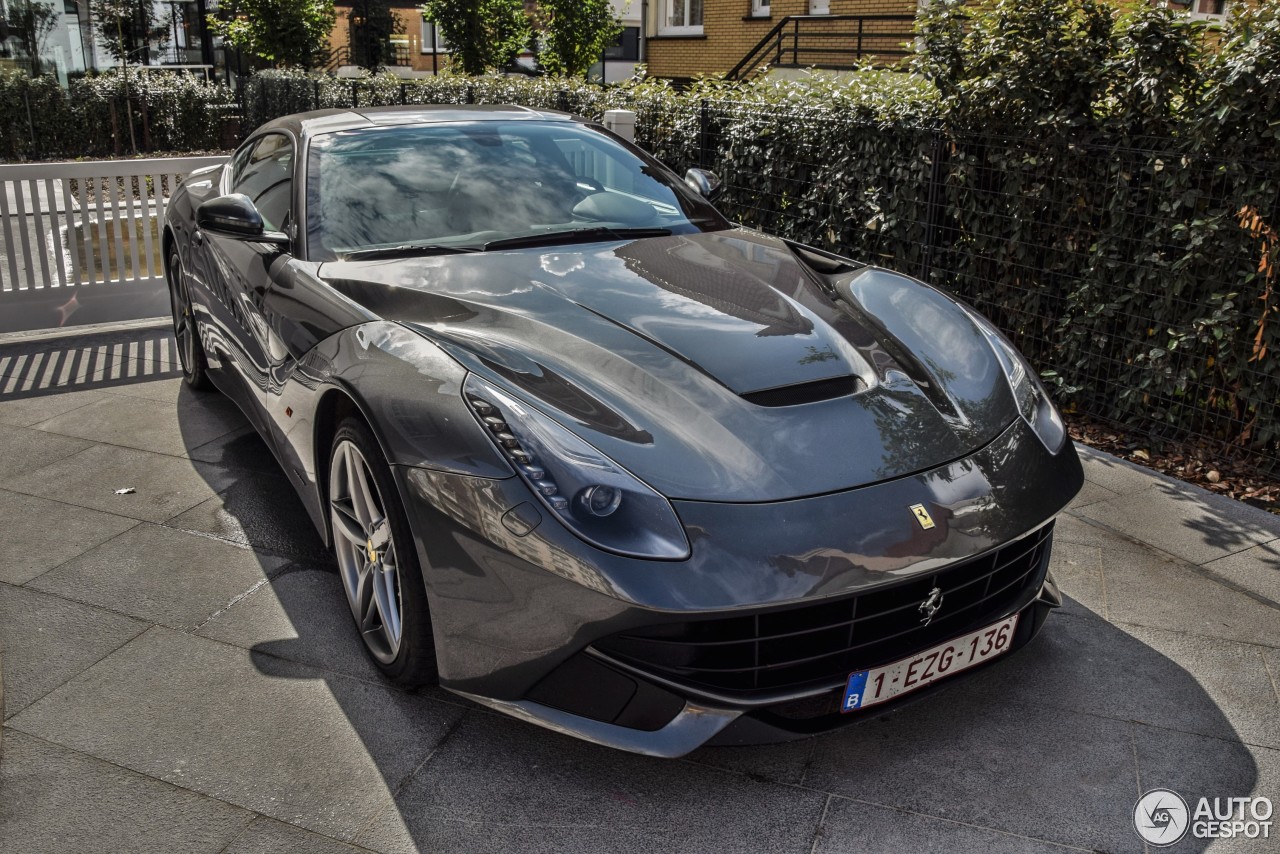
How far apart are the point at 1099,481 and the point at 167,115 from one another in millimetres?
17866

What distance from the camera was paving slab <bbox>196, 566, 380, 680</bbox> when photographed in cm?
308

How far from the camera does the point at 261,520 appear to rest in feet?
13.2

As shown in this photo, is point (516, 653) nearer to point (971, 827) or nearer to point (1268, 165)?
point (971, 827)

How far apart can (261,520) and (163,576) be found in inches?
19.8

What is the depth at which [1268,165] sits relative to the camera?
4.27 meters

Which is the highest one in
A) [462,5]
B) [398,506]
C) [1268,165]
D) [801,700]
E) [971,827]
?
[462,5]

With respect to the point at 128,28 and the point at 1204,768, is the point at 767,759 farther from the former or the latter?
→ the point at 128,28

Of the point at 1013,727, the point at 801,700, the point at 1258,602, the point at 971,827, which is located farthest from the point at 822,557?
the point at 1258,602

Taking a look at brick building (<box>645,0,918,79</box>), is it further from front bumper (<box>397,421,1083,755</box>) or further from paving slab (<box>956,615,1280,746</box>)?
front bumper (<box>397,421,1083,755</box>)

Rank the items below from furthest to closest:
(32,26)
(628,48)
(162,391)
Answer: (628,48)
(32,26)
(162,391)

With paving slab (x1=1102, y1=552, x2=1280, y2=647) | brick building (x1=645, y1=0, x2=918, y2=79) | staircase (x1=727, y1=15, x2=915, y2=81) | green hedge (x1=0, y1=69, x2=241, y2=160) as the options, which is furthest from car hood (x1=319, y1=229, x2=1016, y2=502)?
green hedge (x1=0, y1=69, x2=241, y2=160)

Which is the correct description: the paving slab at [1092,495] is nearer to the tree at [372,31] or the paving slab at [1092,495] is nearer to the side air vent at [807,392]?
the side air vent at [807,392]

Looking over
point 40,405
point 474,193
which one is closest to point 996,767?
point 474,193

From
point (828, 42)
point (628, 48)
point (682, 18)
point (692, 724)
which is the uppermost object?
point (682, 18)
